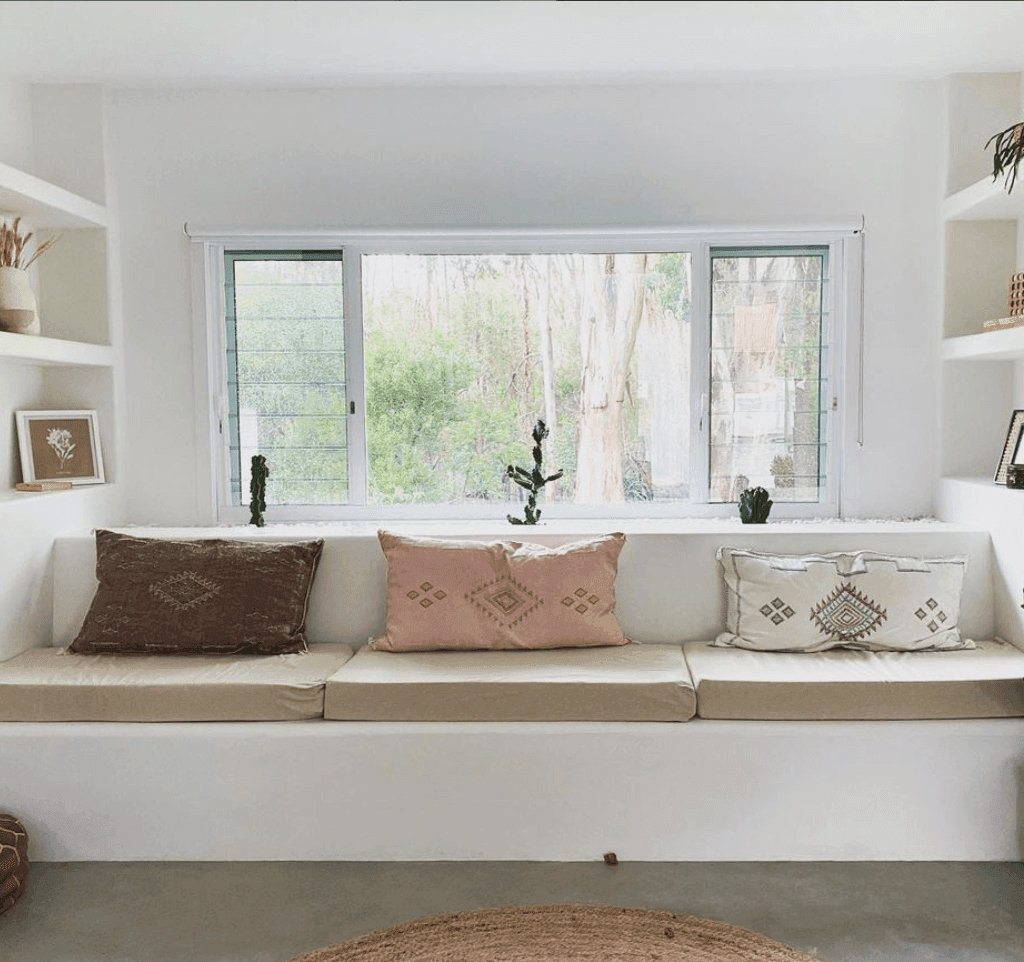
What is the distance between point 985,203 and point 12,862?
3.67 meters

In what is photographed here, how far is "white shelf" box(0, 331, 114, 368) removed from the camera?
321 cm

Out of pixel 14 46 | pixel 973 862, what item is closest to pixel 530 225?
pixel 14 46

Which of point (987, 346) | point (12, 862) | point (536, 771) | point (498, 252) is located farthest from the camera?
point (498, 252)

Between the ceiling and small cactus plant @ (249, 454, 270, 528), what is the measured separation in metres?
1.44

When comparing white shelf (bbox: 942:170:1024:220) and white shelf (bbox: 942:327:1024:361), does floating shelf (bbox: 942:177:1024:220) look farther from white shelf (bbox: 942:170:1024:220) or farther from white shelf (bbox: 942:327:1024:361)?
white shelf (bbox: 942:327:1024:361)

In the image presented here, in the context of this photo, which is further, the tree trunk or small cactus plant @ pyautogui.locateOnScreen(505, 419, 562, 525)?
the tree trunk

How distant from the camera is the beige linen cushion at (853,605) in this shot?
126 inches

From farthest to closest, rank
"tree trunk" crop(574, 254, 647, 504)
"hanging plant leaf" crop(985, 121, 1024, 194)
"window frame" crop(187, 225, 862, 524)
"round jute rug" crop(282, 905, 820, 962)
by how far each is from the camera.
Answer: "tree trunk" crop(574, 254, 647, 504), "window frame" crop(187, 225, 862, 524), "hanging plant leaf" crop(985, 121, 1024, 194), "round jute rug" crop(282, 905, 820, 962)

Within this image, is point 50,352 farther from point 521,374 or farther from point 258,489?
point 521,374

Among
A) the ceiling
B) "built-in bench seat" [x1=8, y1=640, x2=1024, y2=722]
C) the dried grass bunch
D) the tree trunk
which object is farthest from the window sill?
the ceiling

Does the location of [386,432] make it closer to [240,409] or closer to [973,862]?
[240,409]

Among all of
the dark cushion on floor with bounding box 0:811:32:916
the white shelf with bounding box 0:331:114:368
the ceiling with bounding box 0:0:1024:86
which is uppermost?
the ceiling with bounding box 0:0:1024:86

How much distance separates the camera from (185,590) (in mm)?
3277

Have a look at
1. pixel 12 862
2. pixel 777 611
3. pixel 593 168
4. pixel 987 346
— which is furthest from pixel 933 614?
pixel 12 862
